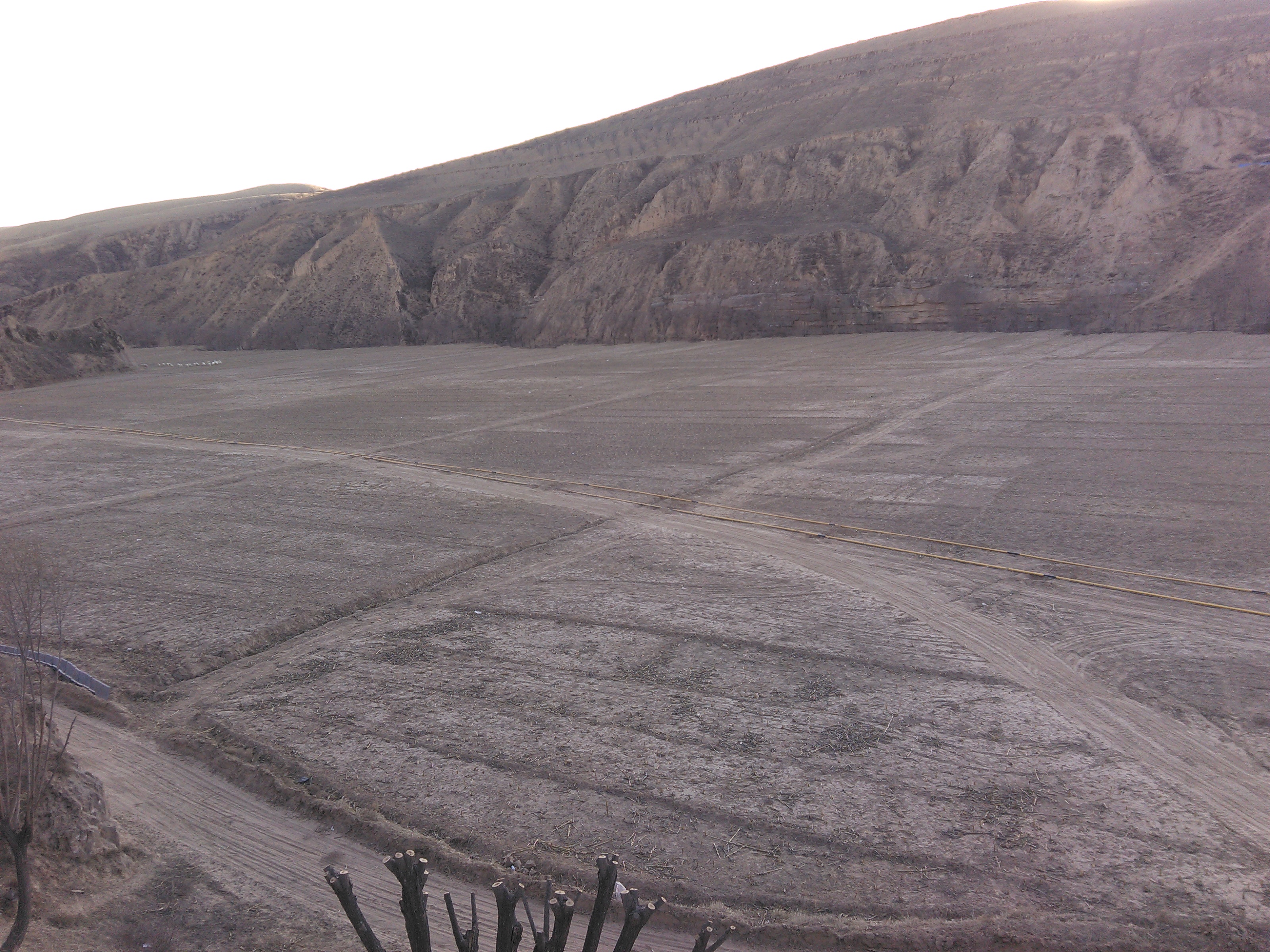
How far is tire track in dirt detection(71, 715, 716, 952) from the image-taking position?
4.75 m

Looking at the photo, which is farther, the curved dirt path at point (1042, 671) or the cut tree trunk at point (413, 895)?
the curved dirt path at point (1042, 671)

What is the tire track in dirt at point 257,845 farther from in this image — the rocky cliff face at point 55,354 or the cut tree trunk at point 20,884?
the rocky cliff face at point 55,354

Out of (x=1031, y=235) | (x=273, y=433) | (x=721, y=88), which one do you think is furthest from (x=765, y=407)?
(x=721, y=88)

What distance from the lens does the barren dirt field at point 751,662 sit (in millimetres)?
4836

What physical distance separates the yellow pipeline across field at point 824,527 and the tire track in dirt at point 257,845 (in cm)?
628

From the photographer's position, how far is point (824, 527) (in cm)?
1130

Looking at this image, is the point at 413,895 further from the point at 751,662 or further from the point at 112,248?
the point at 112,248

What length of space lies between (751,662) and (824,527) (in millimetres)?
4242

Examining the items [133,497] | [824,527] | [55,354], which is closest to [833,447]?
[824,527]

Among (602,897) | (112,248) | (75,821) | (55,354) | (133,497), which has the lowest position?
(75,821)

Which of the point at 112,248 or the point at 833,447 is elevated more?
the point at 112,248

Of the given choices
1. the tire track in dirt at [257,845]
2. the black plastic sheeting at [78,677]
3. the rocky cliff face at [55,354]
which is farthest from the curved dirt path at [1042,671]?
the rocky cliff face at [55,354]

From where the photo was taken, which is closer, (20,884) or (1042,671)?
(20,884)

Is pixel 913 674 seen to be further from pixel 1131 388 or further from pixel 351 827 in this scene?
pixel 1131 388
